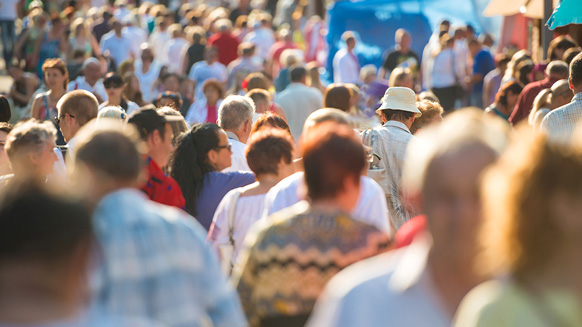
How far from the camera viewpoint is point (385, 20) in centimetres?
2073

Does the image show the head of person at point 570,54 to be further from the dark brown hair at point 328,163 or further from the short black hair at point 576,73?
the dark brown hair at point 328,163

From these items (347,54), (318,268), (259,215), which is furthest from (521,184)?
(347,54)

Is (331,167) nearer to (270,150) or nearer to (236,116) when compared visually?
(270,150)

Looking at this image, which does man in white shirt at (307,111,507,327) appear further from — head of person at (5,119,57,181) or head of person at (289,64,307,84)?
head of person at (289,64,307,84)

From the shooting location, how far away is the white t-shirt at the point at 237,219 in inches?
204

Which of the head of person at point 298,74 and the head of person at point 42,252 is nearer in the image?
the head of person at point 42,252

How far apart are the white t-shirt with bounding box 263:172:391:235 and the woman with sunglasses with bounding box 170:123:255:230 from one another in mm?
1126

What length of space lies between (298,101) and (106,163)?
28.4ft

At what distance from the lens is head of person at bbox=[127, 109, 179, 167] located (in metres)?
5.44

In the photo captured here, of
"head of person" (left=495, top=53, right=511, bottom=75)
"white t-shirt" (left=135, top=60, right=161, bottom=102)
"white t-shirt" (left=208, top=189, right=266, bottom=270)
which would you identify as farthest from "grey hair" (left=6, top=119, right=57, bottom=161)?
"head of person" (left=495, top=53, right=511, bottom=75)

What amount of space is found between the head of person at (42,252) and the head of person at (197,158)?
11.5 feet

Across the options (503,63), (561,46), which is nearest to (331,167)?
(561,46)

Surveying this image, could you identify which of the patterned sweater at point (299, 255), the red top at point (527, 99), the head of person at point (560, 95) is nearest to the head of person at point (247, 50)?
the red top at point (527, 99)

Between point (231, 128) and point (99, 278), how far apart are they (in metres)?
4.61
